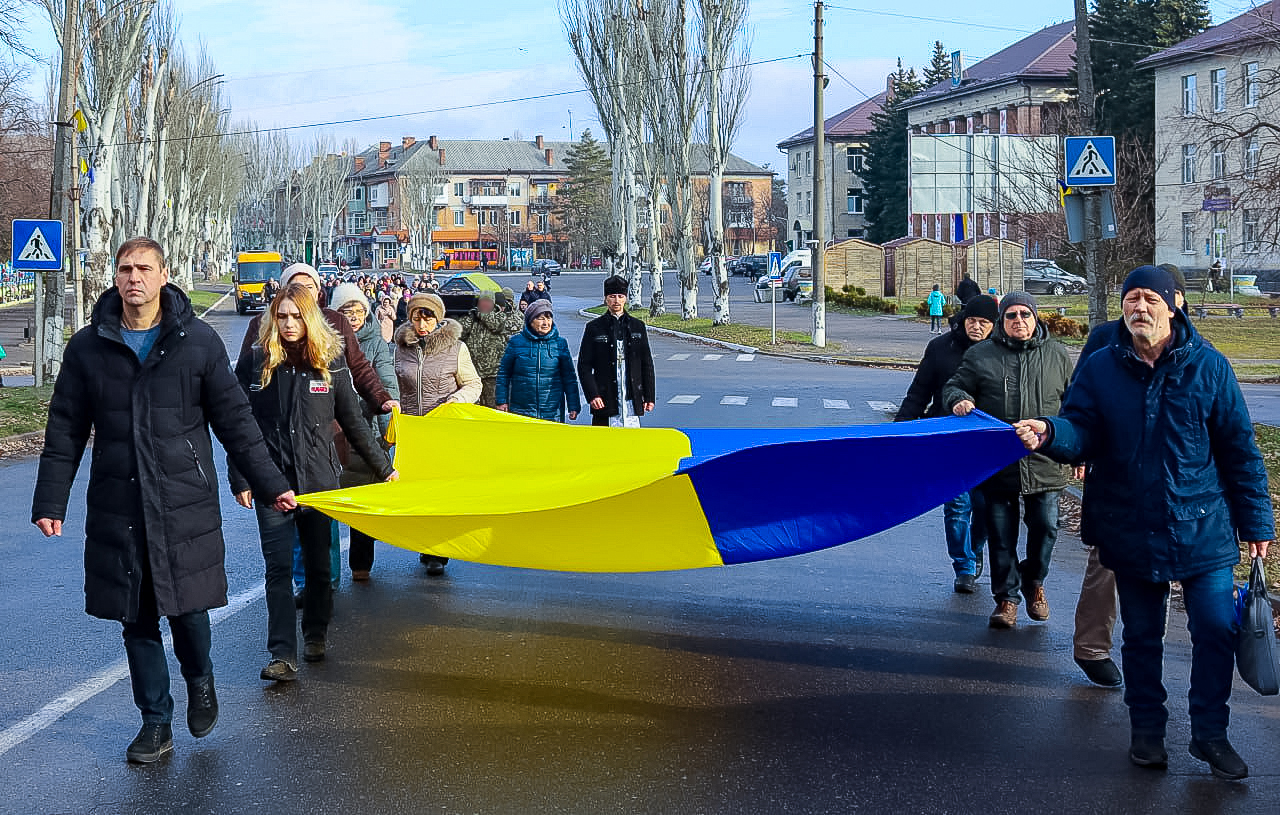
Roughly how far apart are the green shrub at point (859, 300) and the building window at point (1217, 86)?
19.6 meters

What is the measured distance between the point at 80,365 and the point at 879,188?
90.4m

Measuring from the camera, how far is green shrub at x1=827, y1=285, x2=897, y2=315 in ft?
180

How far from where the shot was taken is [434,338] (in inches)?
401

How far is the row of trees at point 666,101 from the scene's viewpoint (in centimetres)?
4450

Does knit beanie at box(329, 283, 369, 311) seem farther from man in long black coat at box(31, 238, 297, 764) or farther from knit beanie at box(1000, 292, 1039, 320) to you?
knit beanie at box(1000, 292, 1039, 320)

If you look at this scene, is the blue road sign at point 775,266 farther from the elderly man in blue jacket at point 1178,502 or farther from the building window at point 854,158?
the building window at point 854,158

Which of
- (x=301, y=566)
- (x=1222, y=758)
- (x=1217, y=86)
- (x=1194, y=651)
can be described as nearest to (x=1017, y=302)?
(x=1194, y=651)

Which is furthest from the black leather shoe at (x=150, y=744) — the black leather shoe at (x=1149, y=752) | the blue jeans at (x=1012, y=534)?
the blue jeans at (x=1012, y=534)

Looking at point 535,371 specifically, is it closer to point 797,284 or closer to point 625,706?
point 625,706

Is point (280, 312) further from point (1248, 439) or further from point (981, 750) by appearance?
point (1248, 439)

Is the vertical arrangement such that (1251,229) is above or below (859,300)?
above

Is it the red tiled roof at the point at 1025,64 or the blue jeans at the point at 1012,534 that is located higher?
the red tiled roof at the point at 1025,64

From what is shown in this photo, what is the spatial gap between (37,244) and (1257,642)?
20287 mm

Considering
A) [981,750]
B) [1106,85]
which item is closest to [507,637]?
[981,750]
